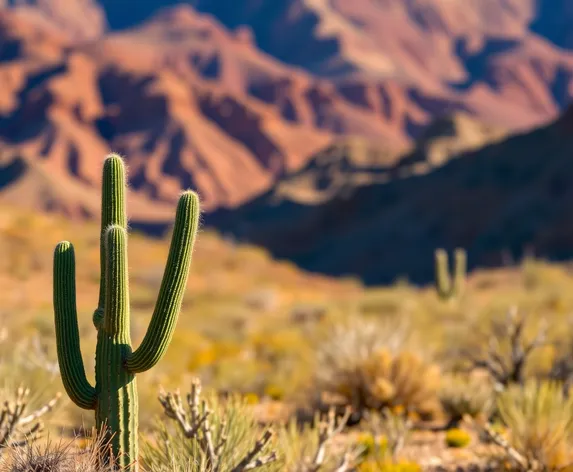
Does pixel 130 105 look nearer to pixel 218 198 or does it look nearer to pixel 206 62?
pixel 218 198

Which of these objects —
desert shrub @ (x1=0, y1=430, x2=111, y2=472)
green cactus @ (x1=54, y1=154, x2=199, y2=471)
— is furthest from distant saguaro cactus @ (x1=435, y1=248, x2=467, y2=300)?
desert shrub @ (x1=0, y1=430, x2=111, y2=472)

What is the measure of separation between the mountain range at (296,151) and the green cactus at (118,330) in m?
36.3

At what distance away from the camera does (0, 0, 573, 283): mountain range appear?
192 feet

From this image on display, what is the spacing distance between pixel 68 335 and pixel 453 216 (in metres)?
57.0

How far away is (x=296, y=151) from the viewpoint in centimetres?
13800

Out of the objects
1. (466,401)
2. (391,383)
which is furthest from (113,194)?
(466,401)

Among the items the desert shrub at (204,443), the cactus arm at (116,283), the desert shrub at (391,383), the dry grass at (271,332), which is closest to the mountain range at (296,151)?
the dry grass at (271,332)

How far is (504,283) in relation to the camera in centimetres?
3288

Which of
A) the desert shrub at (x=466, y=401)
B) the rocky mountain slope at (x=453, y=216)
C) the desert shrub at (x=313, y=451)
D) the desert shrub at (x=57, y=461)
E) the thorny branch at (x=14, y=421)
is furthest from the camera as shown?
the rocky mountain slope at (x=453, y=216)

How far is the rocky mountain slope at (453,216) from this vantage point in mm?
53312

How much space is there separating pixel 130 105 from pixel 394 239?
86646 mm

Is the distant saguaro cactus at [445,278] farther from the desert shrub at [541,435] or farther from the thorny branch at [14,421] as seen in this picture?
the thorny branch at [14,421]

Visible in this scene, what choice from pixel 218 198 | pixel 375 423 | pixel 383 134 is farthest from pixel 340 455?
pixel 383 134

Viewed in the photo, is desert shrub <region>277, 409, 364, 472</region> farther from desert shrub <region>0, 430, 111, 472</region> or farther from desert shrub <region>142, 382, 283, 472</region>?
desert shrub <region>0, 430, 111, 472</region>
